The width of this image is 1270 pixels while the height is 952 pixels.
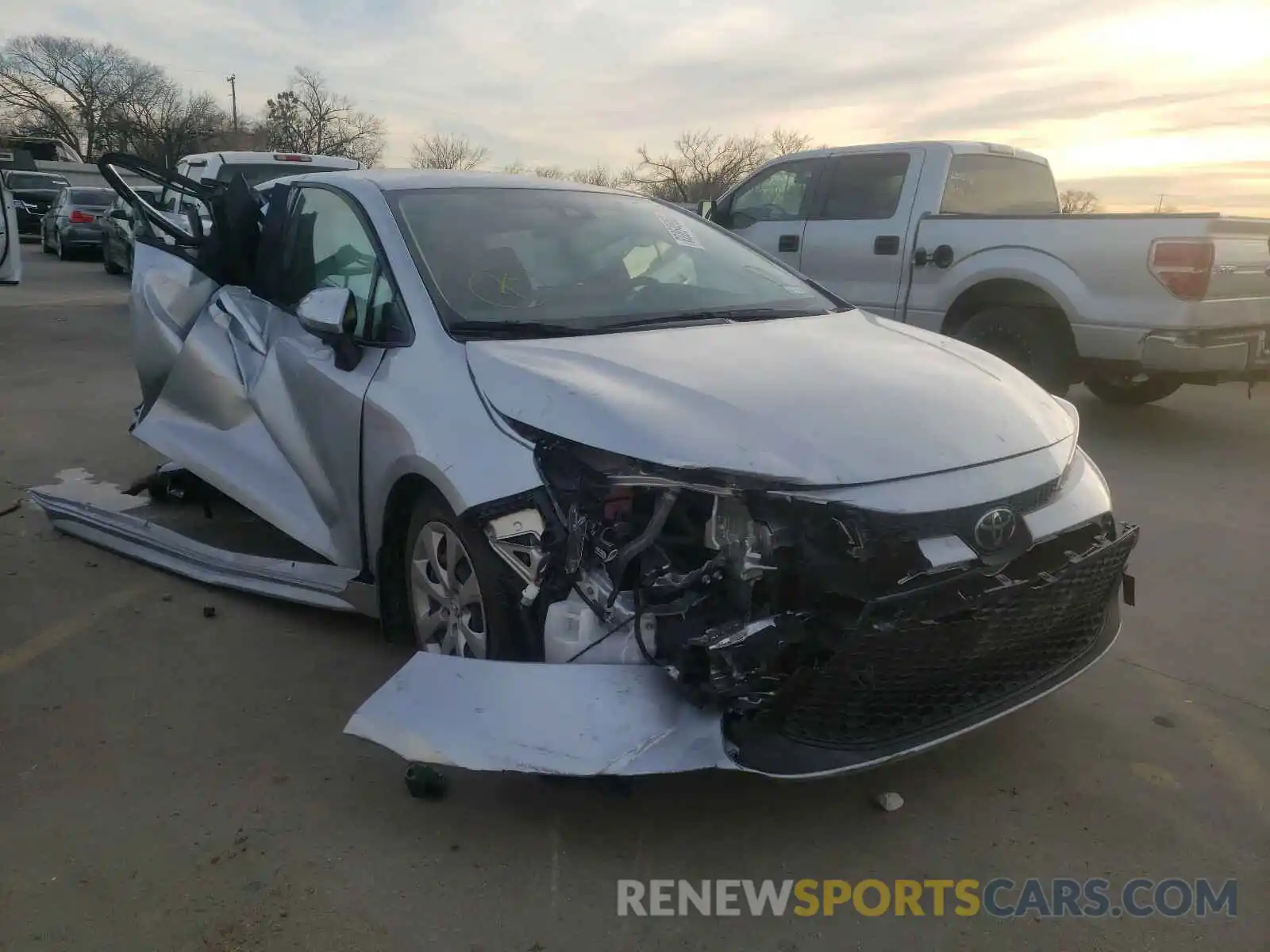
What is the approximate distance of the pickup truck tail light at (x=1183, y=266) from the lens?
19.7 ft

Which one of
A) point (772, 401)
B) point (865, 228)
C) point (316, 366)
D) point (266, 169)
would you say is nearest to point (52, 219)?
point (266, 169)

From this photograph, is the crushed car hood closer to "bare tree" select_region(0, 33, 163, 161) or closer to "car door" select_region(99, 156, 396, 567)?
"car door" select_region(99, 156, 396, 567)

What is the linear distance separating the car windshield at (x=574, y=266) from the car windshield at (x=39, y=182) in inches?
1147

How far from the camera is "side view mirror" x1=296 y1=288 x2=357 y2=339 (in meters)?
3.26

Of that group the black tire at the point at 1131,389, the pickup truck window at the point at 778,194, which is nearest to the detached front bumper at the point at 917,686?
the black tire at the point at 1131,389

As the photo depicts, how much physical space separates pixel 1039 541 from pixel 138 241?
4765mm

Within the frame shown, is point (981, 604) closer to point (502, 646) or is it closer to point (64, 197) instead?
point (502, 646)

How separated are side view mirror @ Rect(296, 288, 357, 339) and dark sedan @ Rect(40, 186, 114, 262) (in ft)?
67.5

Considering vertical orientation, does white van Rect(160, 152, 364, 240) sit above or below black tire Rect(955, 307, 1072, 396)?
above

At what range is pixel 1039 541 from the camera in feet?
8.46

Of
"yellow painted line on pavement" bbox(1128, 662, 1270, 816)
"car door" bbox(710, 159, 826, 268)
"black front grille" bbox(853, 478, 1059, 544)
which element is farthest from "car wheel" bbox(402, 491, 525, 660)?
"car door" bbox(710, 159, 826, 268)

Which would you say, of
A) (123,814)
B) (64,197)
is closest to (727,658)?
(123,814)

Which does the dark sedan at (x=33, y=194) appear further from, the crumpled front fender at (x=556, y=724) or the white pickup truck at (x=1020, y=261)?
the crumpled front fender at (x=556, y=724)

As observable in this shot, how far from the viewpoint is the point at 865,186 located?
26.0 feet
